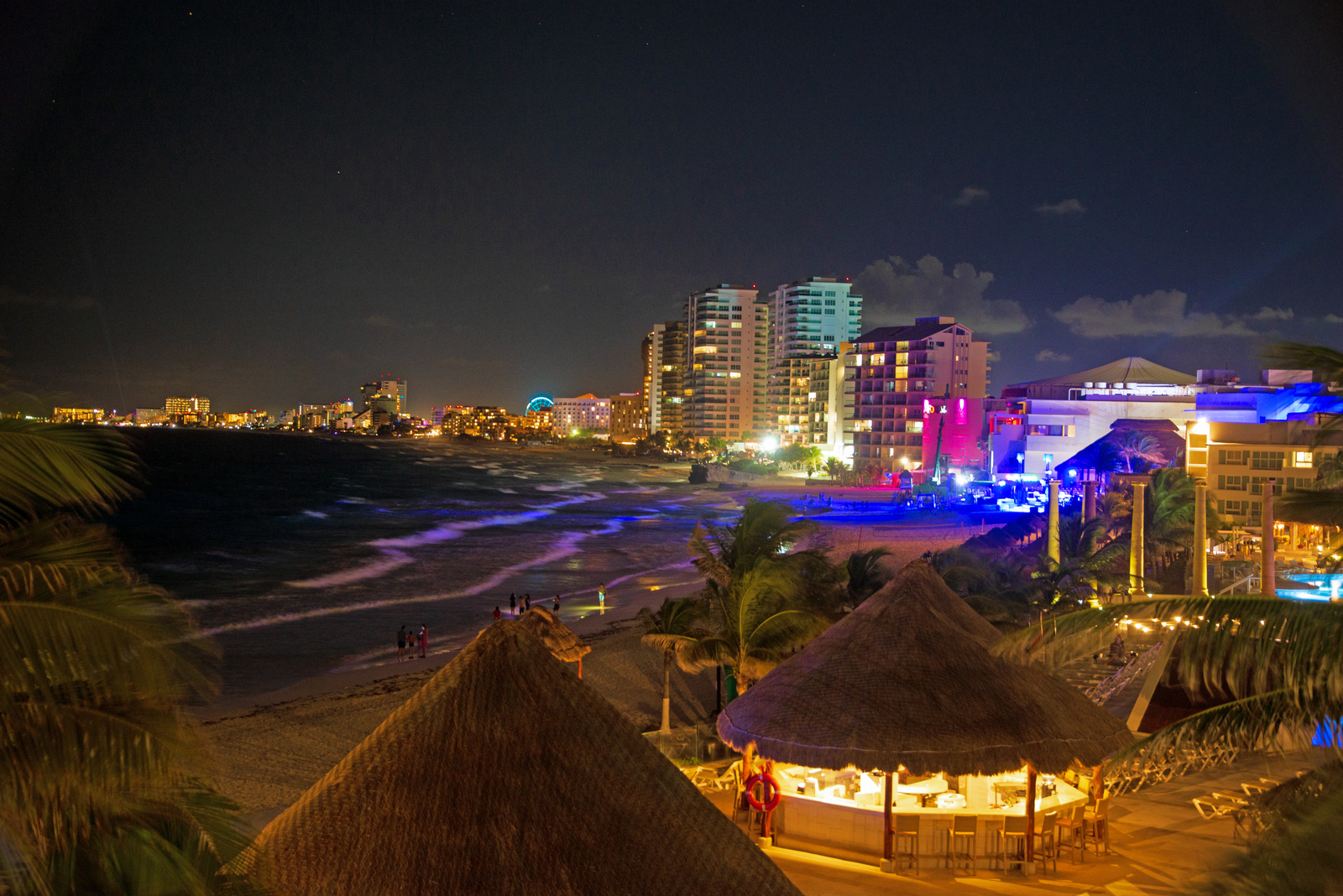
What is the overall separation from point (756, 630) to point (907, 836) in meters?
4.47

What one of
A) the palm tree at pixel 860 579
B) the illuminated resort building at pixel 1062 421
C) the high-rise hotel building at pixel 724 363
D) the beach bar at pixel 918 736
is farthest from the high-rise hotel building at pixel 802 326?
the beach bar at pixel 918 736

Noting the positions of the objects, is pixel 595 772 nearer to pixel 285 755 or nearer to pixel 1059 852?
pixel 1059 852

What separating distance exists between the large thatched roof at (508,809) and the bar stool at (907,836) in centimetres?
320

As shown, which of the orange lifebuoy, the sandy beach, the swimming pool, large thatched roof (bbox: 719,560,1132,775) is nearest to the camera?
large thatched roof (bbox: 719,560,1132,775)

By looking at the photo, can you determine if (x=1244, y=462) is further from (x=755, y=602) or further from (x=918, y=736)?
(x=918, y=736)

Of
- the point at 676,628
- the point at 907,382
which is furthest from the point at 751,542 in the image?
Result: the point at 907,382

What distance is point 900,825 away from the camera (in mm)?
8539

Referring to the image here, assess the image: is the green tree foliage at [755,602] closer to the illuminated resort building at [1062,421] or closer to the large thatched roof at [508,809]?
the large thatched roof at [508,809]

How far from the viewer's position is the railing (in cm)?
1377

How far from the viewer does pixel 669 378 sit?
17662 centimetres

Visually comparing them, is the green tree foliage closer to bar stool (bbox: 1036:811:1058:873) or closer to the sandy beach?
the sandy beach

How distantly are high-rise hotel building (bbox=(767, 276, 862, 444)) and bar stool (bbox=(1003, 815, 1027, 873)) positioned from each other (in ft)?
440

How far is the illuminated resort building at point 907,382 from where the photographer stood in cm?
8794

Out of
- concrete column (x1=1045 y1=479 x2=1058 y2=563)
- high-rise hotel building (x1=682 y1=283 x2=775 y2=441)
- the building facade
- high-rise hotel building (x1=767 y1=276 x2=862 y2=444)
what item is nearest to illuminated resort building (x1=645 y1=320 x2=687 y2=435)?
high-rise hotel building (x1=682 y1=283 x2=775 y2=441)
